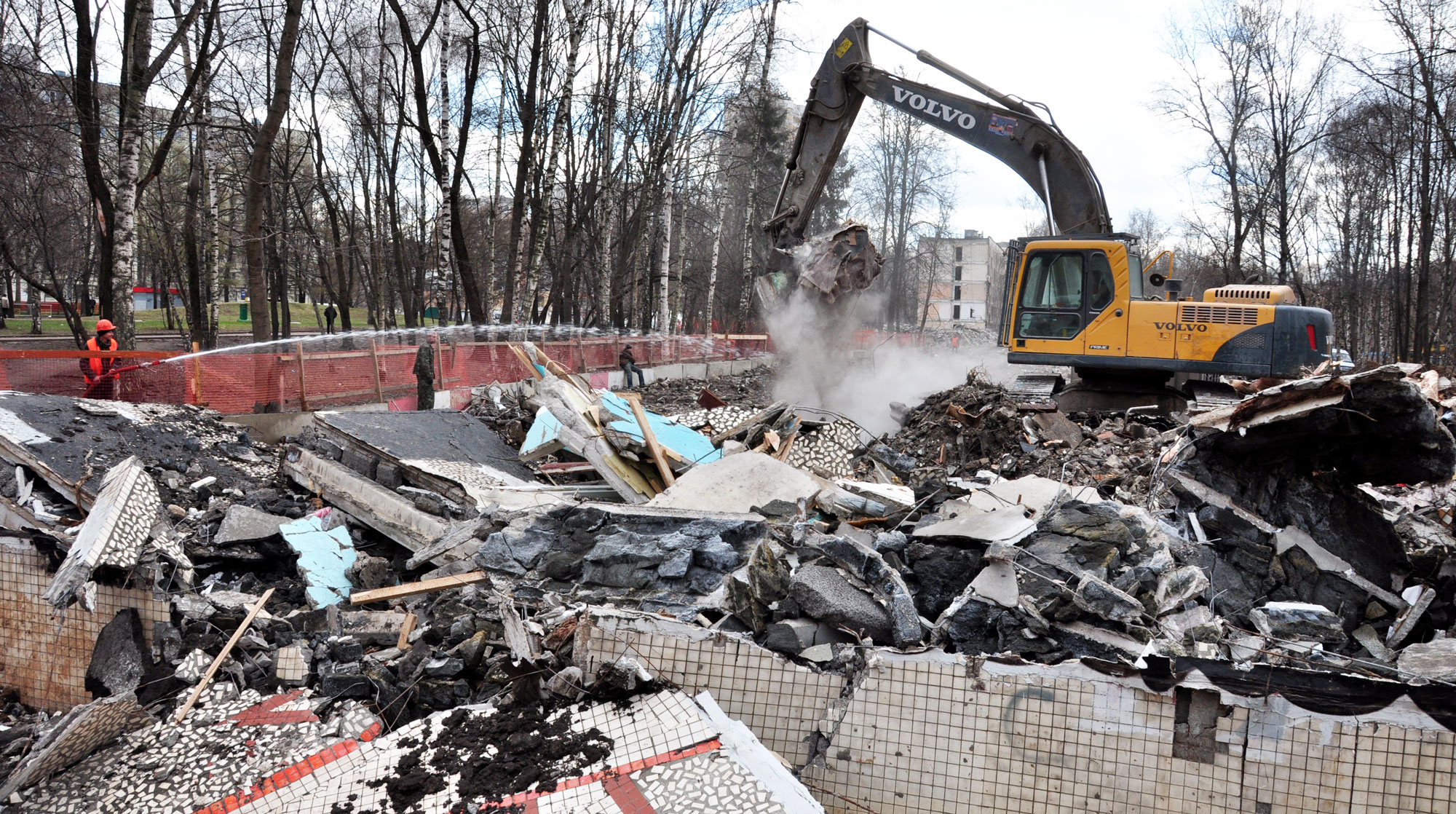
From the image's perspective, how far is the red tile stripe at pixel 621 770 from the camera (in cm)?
290

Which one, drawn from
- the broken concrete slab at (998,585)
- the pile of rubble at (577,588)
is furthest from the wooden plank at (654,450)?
the broken concrete slab at (998,585)

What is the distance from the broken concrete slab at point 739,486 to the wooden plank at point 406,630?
169 centimetres

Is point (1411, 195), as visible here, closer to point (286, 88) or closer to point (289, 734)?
point (286, 88)

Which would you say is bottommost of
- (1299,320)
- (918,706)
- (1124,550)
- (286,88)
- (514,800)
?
(514,800)

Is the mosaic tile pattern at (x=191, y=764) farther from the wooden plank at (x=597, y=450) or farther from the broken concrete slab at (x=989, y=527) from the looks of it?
the wooden plank at (x=597, y=450)

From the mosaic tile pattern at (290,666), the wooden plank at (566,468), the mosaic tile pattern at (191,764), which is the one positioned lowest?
the mosaic tile pattern at (191,764)

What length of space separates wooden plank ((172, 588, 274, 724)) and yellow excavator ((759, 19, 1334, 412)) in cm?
834

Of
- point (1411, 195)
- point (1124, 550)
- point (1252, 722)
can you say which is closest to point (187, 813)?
point (1252, 722)

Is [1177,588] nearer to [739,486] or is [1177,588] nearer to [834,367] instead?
[739,486]

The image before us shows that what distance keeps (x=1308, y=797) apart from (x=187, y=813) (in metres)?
4.02

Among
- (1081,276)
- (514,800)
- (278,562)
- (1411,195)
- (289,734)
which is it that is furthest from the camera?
(1411,195)

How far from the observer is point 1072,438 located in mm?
9305

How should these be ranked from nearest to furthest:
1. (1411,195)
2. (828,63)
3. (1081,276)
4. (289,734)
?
(289,734)
(1081,276)
(828,63)
(1411,195)

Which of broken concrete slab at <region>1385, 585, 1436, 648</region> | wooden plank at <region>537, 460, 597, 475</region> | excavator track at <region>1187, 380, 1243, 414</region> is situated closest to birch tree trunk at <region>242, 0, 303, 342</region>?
wooden plank at <region>537, 460, 597, 475</region>
